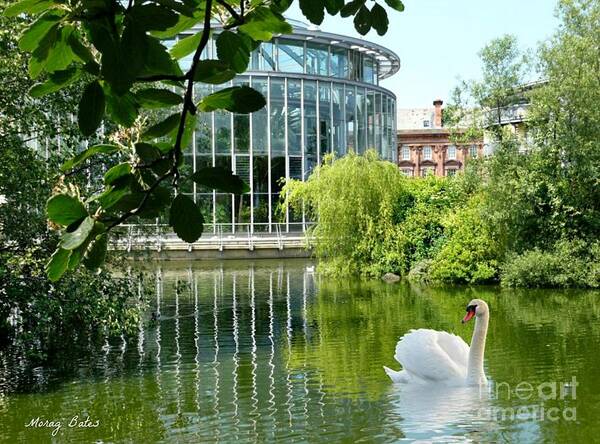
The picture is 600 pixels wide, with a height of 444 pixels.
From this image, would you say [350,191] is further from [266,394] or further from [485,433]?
[485,433]

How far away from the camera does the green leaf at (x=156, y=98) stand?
4.80ft

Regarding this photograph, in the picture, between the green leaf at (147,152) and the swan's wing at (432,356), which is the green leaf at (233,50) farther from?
the swan's wing at (432,356)

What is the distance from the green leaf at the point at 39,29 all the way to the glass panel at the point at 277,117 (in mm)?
39009

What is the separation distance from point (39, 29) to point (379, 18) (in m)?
1.02

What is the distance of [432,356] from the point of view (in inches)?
423

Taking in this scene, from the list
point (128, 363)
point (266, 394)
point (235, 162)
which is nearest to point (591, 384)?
point (266, 394)

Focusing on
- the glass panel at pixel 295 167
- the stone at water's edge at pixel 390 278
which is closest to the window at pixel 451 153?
the glass panel at pixel 295 167

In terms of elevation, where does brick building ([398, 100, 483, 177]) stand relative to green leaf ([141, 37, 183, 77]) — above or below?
above

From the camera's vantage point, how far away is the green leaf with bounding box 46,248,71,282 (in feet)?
4.24

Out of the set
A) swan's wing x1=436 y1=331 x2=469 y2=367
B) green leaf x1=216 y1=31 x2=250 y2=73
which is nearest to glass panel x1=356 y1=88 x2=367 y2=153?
swan's wing x1=436 y1=331 x2=469 y2=367

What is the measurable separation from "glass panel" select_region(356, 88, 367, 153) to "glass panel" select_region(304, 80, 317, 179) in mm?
3307

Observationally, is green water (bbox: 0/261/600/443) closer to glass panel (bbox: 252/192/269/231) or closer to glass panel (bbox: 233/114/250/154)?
glass panel (bbox: 252/192/269/231)

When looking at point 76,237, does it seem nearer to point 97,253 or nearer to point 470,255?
point 97,253

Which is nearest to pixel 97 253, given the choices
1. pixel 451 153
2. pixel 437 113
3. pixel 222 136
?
pixel 222 136
